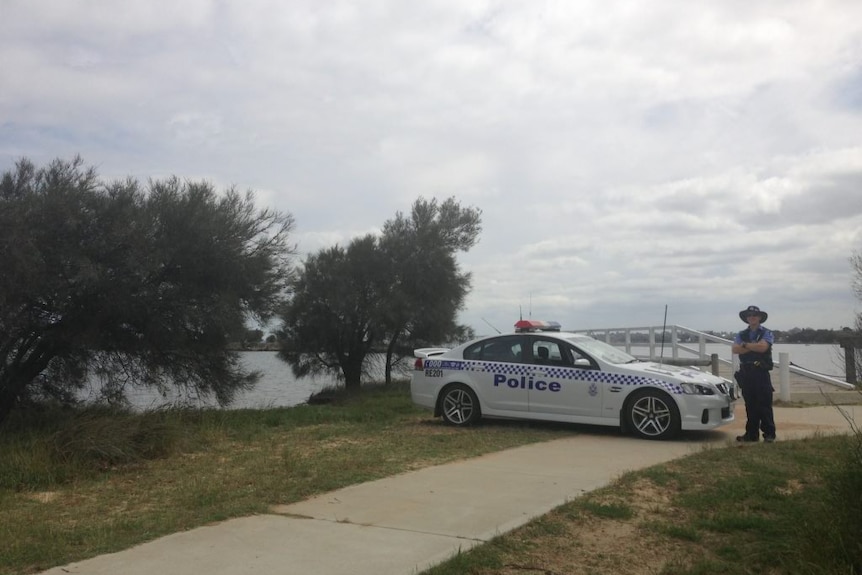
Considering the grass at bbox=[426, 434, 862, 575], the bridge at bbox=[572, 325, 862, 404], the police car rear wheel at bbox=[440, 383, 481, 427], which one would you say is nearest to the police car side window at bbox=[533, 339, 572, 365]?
the police car rear wheel at bbox=[440, 383, 481, 427]

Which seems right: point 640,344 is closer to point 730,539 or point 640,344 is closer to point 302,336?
point 302,336

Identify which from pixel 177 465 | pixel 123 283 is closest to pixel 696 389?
pixel 177 465

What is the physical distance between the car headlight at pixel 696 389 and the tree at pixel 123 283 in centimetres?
796

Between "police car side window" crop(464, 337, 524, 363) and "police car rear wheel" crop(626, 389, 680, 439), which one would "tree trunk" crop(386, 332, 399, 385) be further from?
"police car rear wheel" crop(626, 389, 680, 439)

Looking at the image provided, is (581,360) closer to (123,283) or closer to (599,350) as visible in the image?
(599,350)

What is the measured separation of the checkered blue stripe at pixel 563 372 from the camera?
1012 centimetres

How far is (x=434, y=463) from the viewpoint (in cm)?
834

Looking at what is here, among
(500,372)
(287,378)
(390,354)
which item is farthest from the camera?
(287,378)

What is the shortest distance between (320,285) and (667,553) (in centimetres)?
1723

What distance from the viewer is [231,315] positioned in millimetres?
14094

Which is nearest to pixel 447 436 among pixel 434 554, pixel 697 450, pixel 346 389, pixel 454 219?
pixel 697 450

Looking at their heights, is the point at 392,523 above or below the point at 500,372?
below

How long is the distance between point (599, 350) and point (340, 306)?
36.5 feet

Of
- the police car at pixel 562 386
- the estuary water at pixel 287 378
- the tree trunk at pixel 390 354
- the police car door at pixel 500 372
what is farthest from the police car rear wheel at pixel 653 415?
the tree trunk at pixel 390 354
